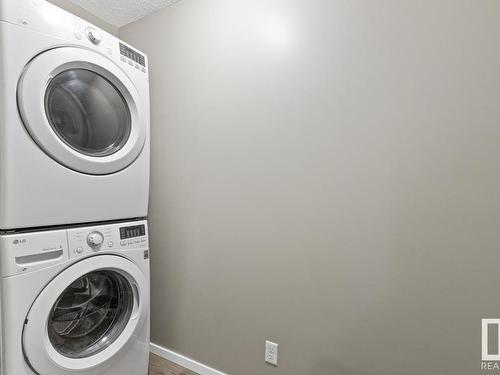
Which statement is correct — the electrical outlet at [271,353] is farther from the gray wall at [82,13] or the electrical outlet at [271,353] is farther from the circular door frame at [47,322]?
the gray wall at [82,13]

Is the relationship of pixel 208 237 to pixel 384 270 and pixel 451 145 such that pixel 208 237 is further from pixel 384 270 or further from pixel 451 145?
pixel 451 145

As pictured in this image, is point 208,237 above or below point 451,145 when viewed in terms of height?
below

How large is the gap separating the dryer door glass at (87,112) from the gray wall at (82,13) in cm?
86

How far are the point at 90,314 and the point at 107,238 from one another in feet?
1.32

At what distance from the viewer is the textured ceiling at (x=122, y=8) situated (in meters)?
1.61

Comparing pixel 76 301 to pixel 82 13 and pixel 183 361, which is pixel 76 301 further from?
pixel 82 13

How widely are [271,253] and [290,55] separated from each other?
1.00 m

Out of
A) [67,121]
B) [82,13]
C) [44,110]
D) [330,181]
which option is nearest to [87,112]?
[67,121]

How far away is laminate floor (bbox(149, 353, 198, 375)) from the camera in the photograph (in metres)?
1.58

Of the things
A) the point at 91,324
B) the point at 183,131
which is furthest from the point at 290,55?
the point at 91,324

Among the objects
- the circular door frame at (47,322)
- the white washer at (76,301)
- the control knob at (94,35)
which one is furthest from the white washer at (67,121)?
the circular door frame at (47,322)

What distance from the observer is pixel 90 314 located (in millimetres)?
1263

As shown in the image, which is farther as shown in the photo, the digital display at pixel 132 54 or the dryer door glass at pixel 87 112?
the digital display at pixel 132 54

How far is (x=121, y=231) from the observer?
129 centimetres
